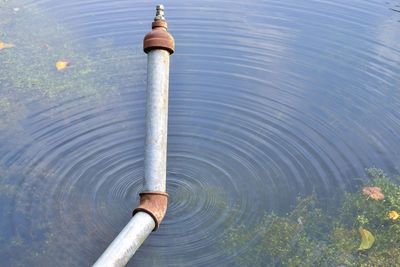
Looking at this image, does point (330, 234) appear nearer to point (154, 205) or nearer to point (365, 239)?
point (365, 239)

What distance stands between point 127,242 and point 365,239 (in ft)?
7.91

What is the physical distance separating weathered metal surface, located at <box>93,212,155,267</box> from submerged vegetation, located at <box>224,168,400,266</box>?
3.16ft

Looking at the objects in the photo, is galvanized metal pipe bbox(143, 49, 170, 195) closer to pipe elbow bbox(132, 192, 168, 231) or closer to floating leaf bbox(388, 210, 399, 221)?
pipe elbow bbox(132, 192, 168, 231)

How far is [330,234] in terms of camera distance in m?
4.70

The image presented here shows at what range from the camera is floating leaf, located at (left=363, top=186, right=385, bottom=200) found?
5.10 m

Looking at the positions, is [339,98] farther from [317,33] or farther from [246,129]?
[317,33]

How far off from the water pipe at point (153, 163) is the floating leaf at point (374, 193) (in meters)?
2.29

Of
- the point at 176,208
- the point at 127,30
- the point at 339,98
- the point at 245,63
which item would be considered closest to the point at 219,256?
the point at 176,208

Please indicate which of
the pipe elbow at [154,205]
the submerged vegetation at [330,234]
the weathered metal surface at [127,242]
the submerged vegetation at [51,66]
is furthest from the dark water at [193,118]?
the weathered metal surface at [127,242]

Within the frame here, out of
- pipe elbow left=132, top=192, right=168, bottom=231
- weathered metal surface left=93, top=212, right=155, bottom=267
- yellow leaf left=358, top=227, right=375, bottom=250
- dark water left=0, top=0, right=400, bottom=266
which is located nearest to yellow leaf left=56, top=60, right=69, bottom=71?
dark water left=0, top=0, right=400, bottom=266

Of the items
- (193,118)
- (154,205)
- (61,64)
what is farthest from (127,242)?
(61,64)

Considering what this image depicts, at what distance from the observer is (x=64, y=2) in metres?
9.59

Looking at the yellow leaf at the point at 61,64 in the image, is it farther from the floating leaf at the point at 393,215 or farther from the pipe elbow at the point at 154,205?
the floating leaf at the point at 393,215

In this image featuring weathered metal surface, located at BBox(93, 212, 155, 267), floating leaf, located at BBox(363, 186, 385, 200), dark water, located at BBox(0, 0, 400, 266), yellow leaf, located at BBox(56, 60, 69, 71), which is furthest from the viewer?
yellow leaf, located at BBox(56, 60, 69, 71)
